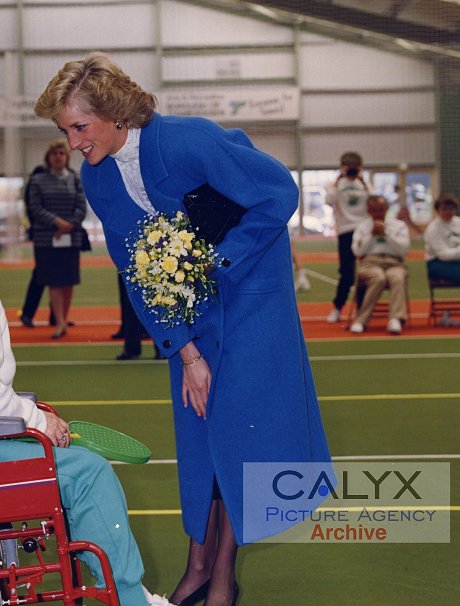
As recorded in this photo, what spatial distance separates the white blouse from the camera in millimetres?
3146

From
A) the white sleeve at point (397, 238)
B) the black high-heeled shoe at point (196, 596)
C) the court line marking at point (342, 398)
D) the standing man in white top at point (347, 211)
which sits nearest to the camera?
the black high-heeled shoe at point (196, 596)

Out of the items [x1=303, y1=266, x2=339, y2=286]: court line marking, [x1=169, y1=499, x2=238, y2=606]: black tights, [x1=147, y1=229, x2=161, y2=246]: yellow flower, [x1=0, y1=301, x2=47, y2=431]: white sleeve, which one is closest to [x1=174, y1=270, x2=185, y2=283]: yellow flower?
[x1=147, y1=229, x2=161, y2=246]: yellow flower

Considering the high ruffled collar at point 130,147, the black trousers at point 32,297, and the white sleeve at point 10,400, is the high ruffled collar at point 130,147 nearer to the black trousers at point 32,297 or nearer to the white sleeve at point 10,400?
the white sleeve at point 10,400

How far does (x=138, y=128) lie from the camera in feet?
10.3

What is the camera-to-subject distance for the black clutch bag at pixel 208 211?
10.4ft

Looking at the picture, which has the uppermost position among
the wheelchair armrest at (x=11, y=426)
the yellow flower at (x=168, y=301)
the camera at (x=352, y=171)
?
the camera at (x=352, y=171)

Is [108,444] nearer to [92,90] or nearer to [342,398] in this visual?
[92,90]

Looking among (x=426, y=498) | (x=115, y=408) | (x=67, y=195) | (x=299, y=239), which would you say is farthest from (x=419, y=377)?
(x=299, y=239)

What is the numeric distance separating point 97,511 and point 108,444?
25 cm

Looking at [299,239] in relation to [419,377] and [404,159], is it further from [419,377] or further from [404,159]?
[419,377]

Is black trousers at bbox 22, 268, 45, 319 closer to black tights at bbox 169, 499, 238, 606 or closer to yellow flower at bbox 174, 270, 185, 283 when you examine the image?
black tights at bbox 169, 499, 238, 606

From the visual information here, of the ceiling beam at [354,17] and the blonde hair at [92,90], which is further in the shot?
the ceiling beam at [354,17]

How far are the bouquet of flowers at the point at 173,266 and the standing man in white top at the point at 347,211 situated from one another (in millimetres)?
7908

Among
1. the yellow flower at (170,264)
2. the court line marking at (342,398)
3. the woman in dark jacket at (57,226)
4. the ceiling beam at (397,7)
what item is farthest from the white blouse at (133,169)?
the ceiling beam at (397,7)
